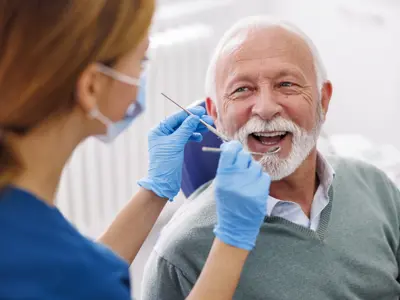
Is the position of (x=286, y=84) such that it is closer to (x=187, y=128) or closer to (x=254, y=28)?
(x=254, y=28)

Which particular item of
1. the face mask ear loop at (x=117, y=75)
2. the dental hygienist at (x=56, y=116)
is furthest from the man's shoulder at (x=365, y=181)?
the face mask ear loop at (x=117, y=75)

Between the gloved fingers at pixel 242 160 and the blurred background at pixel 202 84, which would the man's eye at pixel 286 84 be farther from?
the blurred background at pixel 202 84

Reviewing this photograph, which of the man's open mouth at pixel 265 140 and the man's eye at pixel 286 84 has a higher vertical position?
the man's eye at pixel 286 84

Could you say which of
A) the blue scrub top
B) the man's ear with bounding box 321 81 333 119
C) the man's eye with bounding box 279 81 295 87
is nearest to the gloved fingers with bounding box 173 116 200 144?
the man's eye with bounding box 279 81 295 87

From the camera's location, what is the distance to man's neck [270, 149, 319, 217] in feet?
5.45

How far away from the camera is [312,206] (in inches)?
66.2

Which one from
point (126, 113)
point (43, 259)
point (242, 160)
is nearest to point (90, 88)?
point (126, 113)

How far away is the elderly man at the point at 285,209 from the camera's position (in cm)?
153

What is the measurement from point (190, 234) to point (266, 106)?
37cm

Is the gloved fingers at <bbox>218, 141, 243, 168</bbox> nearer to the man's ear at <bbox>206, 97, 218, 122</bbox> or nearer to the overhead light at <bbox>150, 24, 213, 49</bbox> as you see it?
the man's ear at <bbox>206, 97, 218, 122</bbox>

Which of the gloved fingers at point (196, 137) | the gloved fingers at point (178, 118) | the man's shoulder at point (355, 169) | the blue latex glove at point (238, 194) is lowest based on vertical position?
the blue latex glove at point (238, 194)

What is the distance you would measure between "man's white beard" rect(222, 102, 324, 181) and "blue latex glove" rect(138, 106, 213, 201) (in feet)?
A: 0.37

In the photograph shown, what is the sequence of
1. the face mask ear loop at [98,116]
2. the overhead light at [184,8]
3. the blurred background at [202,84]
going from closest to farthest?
the face mask ear loop at [98,116] < the blurred background at [202,84] < the overhead light at [184,8]

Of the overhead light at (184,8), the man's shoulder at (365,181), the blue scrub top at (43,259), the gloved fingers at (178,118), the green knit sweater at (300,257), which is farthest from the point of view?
the overhead light at (184,8)
